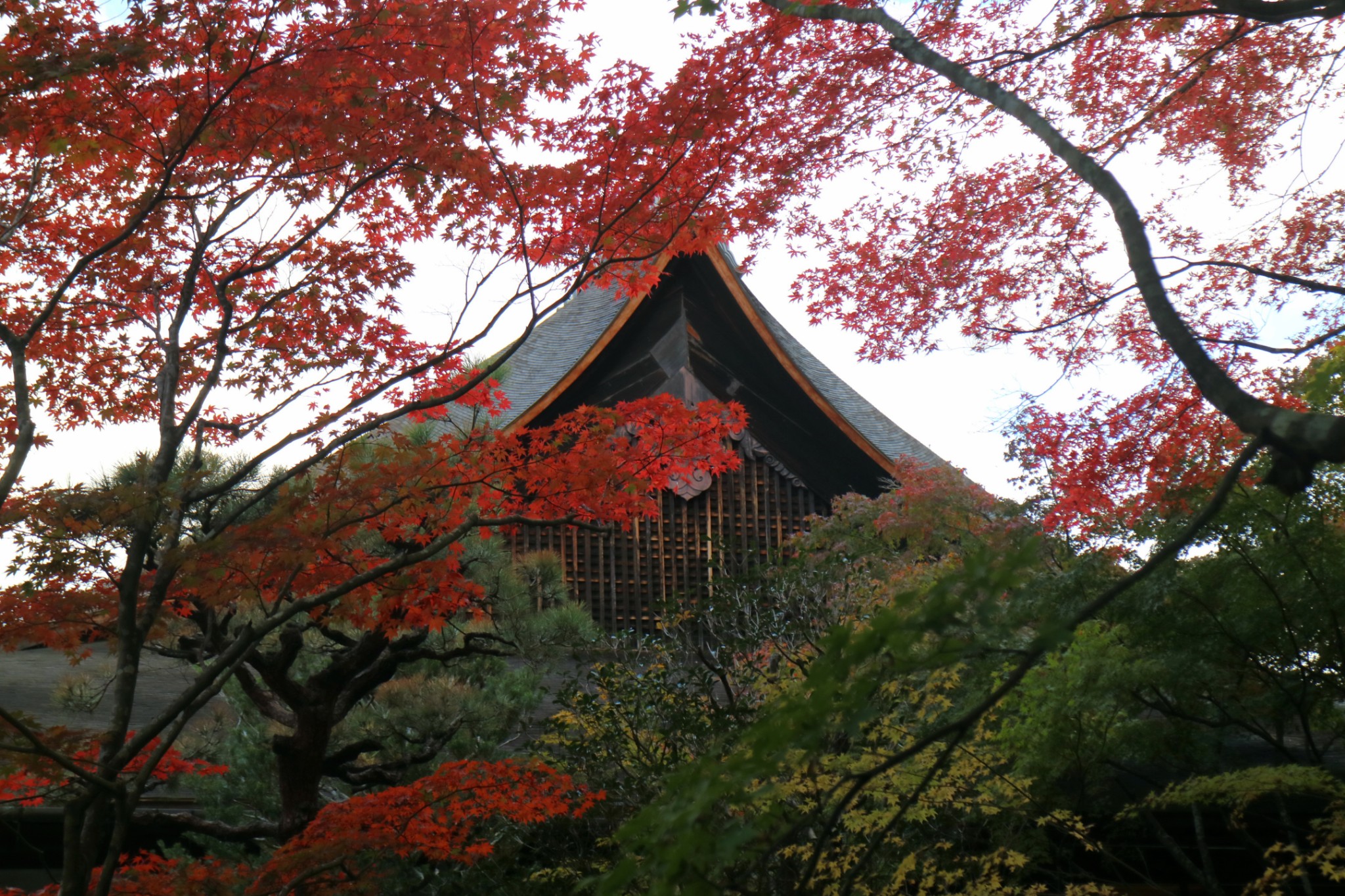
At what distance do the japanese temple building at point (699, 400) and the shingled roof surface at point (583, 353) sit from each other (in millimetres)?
230

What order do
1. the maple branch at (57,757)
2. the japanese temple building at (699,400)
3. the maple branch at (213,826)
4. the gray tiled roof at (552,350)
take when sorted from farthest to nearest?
the gray tiled roof at (552,350), the japanese temple building at (699,400), the maple branch at (213,826), the maple branch at (57,757)

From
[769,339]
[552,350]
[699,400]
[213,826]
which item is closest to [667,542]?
[699,400]

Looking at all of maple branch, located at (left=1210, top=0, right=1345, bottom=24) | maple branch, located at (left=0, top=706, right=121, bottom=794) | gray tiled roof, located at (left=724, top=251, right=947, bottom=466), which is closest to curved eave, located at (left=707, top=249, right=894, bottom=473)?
gray tiled roof, located at (left=724, top=251, right=947, bottom=466)

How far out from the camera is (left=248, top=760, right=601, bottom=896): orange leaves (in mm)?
5655

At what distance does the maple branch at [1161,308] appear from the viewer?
2500mm

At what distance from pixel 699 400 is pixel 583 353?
1.62 m

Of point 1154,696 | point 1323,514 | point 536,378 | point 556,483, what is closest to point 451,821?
point 556,483

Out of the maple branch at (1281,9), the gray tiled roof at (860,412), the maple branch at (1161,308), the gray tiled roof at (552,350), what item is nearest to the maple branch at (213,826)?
the maple branch at (1161,308)

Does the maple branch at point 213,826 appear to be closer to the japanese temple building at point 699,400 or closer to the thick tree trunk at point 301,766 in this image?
the thick tree trunk at point 301,766

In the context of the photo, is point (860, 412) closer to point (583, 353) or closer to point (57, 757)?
point (583, 353)

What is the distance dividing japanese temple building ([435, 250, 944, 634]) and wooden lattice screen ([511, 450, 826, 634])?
0.01 metres

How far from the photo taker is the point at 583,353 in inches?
487

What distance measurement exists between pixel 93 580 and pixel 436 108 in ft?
8.71

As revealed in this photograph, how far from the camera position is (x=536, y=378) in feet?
44.5
